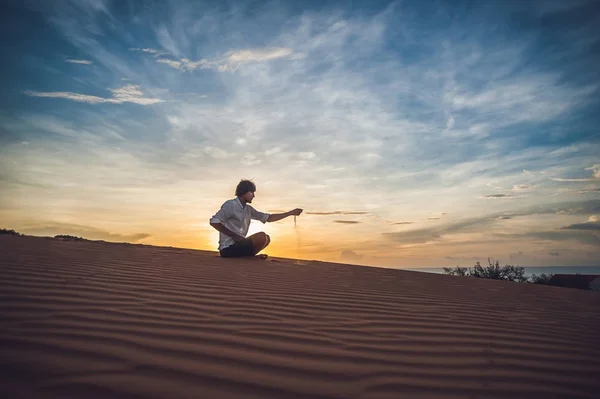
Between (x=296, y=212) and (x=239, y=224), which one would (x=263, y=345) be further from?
(x=296, y=212)

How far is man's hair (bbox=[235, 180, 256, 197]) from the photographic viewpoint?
22.1 ft

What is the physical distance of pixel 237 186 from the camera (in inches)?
269

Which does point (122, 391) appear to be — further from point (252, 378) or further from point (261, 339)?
point (261, 339)

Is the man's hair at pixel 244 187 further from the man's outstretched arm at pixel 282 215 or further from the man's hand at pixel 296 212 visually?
the man's hand at pixel 296 212

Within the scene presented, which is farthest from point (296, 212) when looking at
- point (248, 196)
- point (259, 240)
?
point (248, 196)

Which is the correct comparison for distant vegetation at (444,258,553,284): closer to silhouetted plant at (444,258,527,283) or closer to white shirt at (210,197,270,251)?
silhouetted plant at (444,258,527,283)

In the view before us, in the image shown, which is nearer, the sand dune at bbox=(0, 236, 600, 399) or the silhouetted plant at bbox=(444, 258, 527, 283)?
the sand dune at bbox=(0, 236, 600, 399)

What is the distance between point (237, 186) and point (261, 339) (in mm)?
4974

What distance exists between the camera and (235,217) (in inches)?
266

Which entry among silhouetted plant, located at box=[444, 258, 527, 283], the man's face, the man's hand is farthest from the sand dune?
silhouetted plant, located at box=[444, 258, 527, 283]

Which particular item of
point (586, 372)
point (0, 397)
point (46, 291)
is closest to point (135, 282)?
point (46, 291)

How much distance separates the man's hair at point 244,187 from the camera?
675cm

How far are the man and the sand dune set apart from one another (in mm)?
3109

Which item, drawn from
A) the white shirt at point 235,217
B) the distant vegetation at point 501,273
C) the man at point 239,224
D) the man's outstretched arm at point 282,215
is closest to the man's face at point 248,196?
the man at point 239,224
